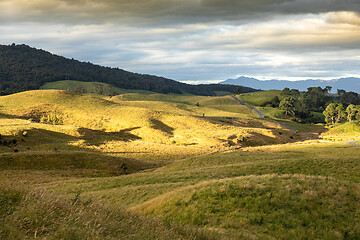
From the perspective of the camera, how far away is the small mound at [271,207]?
1169 cm

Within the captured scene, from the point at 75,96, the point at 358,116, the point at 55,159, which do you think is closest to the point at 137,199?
the point at 55,159

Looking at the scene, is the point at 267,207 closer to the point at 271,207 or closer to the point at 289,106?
the point at 271,207

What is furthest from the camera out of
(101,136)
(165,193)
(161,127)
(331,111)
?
(331,111)

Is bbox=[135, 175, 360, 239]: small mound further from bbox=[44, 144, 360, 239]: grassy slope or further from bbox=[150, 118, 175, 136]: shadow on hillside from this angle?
bbox=[150, 118, 175, 136]: shadow on hillside

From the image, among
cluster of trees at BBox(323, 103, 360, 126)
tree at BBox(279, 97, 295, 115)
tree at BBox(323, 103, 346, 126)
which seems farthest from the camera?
tree at BBox(279, 97, 295, 115)

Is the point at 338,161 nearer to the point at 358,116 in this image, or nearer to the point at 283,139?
the point at 283,139

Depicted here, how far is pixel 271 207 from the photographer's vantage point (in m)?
13.5

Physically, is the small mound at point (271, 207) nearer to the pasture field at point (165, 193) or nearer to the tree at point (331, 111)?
the pasture field at point (165, 193)

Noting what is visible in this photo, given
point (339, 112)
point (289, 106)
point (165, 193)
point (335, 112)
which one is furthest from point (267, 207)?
point (289, 106)

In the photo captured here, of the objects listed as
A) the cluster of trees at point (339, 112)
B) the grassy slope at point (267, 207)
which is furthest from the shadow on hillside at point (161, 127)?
the cluster of trees at point (339, 112)

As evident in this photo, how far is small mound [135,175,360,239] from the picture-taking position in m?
11.7

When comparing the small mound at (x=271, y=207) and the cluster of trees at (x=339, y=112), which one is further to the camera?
the cluster of trees at (x=339, y=112)

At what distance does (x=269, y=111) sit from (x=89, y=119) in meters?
115

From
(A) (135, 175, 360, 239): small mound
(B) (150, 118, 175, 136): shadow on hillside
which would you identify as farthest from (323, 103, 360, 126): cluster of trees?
(A) (135, 175, 360, 239): small mound
